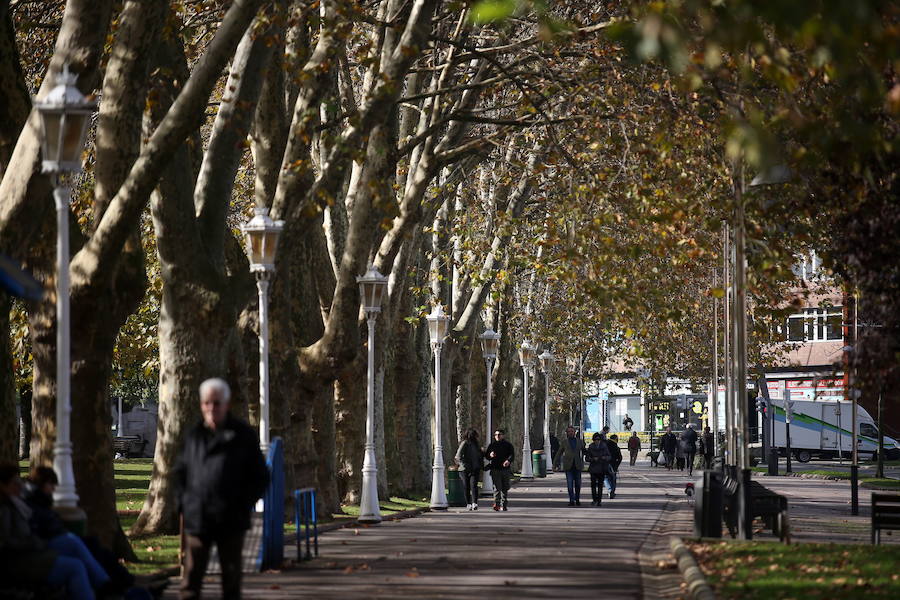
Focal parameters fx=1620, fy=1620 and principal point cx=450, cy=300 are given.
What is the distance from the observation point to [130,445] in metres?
74.6

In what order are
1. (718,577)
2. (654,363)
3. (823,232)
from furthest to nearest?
(654,363), (823,232), (718,577)

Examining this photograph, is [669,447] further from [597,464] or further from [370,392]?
[370,392]

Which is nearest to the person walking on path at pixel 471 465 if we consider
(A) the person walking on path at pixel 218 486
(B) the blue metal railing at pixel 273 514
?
(B) the blue metal railing at pixel 273 514

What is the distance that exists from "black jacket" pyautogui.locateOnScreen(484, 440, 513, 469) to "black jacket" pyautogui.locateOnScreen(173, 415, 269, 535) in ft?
70.8

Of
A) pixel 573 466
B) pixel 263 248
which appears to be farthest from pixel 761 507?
pixel 573 466

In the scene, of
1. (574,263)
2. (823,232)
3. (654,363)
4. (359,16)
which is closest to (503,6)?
(359,16)

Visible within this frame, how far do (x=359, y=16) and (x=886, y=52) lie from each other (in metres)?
14.3

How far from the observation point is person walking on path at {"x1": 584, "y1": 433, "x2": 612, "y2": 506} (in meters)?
33.5

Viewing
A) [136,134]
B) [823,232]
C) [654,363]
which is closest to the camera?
[136,134]

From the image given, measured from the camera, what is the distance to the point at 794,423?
75.2 meters

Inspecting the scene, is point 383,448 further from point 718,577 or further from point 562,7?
point 718,577

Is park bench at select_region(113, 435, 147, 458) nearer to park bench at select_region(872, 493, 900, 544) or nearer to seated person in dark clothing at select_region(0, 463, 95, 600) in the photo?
park bench at select_region(872, 493, 900, 544)

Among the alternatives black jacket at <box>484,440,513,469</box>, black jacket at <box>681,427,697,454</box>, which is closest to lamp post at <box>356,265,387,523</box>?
black jacket at <box>484,440,513,469</box>

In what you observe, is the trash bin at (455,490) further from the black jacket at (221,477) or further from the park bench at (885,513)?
the black jacket at (221,477)
